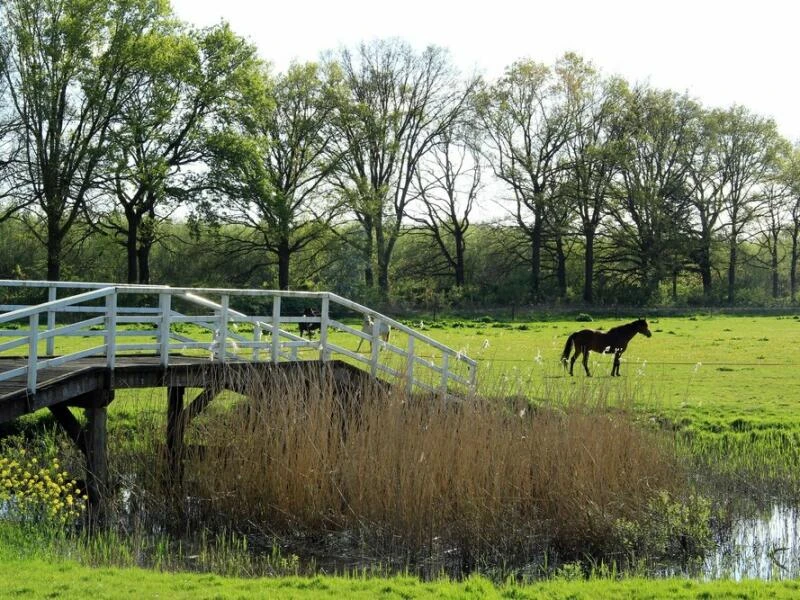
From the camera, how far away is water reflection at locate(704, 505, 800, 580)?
10.5 meters

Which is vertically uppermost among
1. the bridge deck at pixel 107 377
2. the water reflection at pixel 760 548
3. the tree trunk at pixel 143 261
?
the tree trunk at pixel 143 261

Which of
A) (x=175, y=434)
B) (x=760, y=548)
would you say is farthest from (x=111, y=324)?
(x=760, y=548)

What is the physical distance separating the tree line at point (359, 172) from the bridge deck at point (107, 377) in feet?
96.5

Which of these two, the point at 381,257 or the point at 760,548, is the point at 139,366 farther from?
the point at 381,257

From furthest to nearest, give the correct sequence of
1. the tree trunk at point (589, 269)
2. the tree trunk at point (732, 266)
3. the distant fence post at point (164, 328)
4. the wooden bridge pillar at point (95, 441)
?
the tree trunk at point (732, 266) → the tree trunk at point (589, 269) → the distant fence post at point (164, 328) → the wooden bridge pillar at point (95, 441)

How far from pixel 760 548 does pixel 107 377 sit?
336 inches

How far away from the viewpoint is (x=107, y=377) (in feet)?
43.6

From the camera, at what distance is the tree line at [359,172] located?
4222 cm

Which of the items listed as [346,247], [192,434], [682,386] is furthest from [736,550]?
[346,247]

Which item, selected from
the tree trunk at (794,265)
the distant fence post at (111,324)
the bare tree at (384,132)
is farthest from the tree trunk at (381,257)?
the distant fence post at (111,324)

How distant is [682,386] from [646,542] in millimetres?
10975

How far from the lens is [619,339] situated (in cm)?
2630

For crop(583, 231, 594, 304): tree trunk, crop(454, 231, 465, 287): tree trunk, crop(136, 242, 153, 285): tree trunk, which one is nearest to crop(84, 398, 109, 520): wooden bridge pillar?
crop(136, 242, 153, 285): tree trunk

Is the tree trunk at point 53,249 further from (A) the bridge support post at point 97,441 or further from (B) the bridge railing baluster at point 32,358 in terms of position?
(B) the bridge railing baluster at point 32,358
